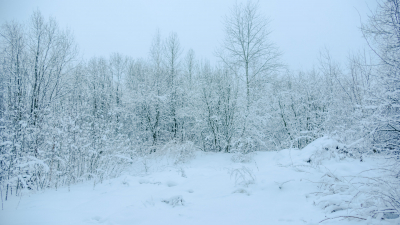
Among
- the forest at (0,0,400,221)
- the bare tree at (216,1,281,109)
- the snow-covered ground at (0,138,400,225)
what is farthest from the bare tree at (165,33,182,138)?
the snow-covered ground at (0,138,400,225)

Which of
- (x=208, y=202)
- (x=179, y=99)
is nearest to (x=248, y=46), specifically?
(x=179, y=99)

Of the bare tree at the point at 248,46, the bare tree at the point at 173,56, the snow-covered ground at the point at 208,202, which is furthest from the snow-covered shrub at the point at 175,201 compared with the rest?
the bare tree at the point at 173,56

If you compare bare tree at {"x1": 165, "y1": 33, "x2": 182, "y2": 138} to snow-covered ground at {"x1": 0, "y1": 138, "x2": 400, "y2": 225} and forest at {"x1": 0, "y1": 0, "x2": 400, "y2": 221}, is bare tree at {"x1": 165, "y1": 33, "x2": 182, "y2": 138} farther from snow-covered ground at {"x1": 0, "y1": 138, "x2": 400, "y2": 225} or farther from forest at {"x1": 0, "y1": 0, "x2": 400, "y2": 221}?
snow-covered ground at {"x1": 0, "y1": 138, "x2": 400, "y2": 225}

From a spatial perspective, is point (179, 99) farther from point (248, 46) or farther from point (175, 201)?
point (175, 201)

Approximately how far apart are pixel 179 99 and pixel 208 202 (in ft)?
42.5

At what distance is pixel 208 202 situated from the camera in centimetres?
300

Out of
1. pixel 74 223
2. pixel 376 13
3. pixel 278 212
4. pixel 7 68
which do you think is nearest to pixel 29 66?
pixel 7 68

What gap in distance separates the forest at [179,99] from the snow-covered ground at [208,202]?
1065mm

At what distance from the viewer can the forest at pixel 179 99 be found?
5.08m

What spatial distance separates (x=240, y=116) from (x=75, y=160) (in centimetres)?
892

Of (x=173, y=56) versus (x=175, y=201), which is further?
(x=173, y=56)

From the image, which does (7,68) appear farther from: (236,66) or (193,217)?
(236,66)

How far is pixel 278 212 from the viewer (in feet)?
8.32

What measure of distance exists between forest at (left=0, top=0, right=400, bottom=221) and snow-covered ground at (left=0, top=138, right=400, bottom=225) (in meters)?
1.06
